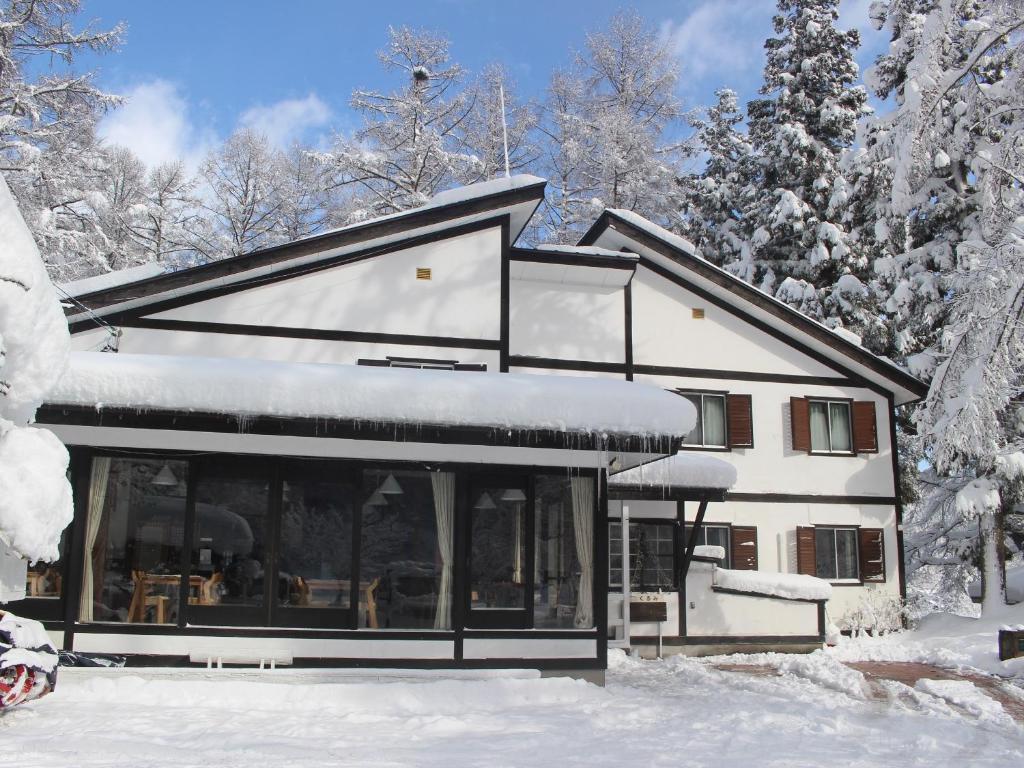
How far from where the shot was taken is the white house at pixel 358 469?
28.5ft

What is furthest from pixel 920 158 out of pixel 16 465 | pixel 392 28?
pixel 392 28

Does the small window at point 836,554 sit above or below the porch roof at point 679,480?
below

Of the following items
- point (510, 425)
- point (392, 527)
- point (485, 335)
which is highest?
point (485, 335)

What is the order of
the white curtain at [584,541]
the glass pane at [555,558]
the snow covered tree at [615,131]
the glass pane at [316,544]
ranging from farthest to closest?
the snow covered tree at [615,131] < the white curtain at [584,541] < the glass pane at [555,558] < the glass pane at [316,544]

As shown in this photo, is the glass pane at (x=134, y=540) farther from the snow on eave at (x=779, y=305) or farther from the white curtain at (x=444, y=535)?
the snow on eave at (x=779, y=305)

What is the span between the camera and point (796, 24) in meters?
24.0

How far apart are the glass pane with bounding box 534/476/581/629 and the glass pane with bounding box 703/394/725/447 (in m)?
6.39

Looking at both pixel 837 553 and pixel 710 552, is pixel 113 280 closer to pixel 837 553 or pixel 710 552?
pixel 710 552

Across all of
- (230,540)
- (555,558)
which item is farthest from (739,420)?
(230,540)

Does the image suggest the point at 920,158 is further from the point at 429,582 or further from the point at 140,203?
the point at 140,203

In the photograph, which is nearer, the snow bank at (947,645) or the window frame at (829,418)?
the snow bank at (947,645)

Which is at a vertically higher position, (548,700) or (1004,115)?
(1004,115)

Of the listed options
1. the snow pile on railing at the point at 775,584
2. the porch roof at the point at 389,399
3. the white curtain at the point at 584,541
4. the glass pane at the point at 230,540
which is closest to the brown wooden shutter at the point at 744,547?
the snow pile on railing at the point at 775,584

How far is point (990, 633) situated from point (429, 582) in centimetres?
1012
